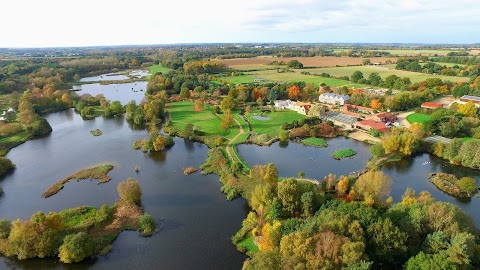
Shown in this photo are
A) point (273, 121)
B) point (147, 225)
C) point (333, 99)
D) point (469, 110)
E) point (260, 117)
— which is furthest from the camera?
point (333, 99)

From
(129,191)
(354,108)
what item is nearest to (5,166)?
(129,191)

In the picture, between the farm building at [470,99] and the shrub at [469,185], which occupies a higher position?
the farm building at [470,99]

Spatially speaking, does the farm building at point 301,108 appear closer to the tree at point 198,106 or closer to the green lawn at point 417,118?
the green lawn at point 417,118

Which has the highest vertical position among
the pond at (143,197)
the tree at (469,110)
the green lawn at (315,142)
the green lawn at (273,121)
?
the tree at (469,110)

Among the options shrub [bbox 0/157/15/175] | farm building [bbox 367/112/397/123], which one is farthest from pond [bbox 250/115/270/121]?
shrub [bbox 0/157/15/175]

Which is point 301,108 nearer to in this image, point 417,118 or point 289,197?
point 417,118

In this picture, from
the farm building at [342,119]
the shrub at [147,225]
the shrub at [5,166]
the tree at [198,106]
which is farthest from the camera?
the tree at [198,106]

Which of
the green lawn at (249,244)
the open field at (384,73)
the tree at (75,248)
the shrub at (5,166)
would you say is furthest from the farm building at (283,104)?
the tree at (75,248)
